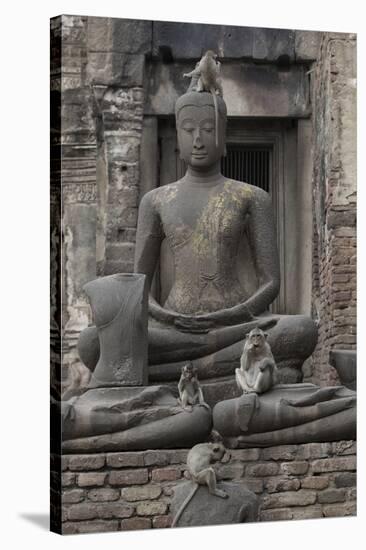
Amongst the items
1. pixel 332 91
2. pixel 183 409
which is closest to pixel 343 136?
pixel 332 91

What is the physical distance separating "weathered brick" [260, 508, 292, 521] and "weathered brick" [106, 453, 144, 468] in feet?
3.31

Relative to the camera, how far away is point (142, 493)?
1278 centimetres

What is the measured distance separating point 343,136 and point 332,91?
34cm

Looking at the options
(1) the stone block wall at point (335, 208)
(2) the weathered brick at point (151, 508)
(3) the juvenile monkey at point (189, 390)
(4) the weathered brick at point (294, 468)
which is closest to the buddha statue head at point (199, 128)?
(1) the stone block wall at point (335, 208)

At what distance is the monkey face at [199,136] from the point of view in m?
13.2

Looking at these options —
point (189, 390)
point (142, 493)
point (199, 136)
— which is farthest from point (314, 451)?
→ point (199, 136)

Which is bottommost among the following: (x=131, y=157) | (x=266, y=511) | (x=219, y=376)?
(x=266, y=511)

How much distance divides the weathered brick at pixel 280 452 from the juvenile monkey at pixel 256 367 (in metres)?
0.44

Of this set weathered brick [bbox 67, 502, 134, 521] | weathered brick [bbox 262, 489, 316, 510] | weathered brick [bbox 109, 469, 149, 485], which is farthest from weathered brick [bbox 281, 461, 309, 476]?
weathered brick [bbox 67, 502, 134, 521]

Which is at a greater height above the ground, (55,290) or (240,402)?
(55,290)

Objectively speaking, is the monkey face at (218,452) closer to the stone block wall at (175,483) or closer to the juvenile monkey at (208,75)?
the stone block wall at (175,483)

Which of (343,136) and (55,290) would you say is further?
(343,136)

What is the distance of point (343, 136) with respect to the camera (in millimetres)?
13492

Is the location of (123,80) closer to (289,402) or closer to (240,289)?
(240,289)
